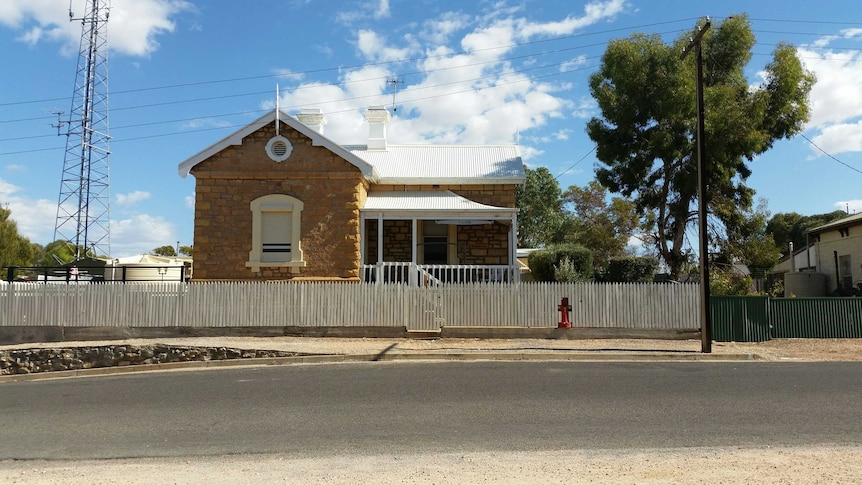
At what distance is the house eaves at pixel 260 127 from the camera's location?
64.1 feet

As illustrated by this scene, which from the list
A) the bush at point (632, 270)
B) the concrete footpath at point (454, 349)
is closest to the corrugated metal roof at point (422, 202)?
the bush at point (632, 270)

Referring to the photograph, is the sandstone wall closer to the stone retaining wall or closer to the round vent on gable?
the round vent on gable

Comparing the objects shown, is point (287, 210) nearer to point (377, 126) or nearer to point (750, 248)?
point (377, 126)

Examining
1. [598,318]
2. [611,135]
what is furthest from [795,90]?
[598,318]

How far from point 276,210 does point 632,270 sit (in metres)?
11.2

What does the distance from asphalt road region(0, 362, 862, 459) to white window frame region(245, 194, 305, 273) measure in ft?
23.0

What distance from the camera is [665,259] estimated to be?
24.3 meters

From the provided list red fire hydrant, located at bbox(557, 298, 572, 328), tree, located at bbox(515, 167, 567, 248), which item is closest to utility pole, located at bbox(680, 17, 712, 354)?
red fire hydrant, located at bbox(557, 298, 572, 328)

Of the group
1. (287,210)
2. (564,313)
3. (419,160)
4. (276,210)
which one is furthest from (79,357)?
(419,160)

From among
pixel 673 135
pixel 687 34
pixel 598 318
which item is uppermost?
pixel 687 34

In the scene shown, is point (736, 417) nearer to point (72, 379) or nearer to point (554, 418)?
point (554, 418)

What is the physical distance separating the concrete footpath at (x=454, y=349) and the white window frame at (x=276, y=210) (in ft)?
10.6

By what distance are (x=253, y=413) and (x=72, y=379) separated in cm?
658

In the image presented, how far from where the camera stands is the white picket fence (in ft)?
55.6
